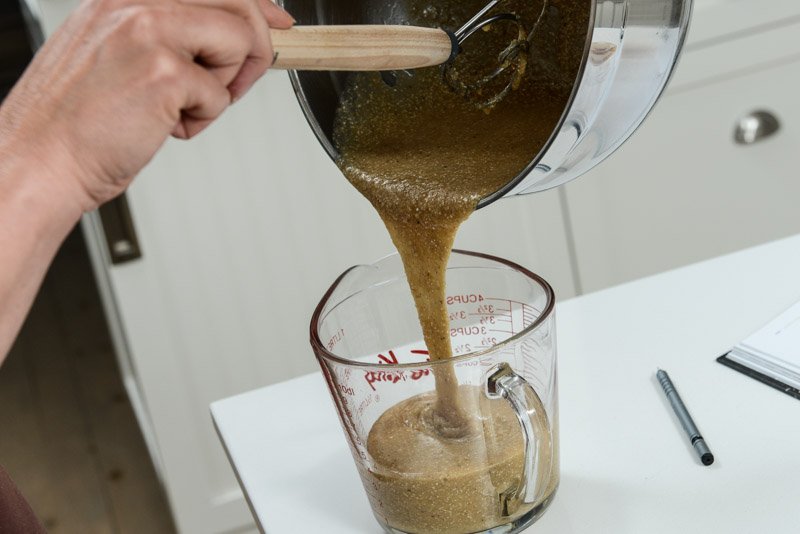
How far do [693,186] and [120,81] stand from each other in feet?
4.56

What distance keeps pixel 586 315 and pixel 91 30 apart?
0.57 metres

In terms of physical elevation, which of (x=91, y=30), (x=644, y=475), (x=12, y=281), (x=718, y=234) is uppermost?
(x=91, y=30)

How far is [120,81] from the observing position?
56cm

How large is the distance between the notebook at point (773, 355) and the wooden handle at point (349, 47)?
14.6 inches

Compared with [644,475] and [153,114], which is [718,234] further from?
[153,114]

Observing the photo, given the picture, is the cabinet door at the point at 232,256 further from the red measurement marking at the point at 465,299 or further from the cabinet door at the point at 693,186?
the red measurement marking at the point at 465,299

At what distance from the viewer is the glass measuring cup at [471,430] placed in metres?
0.68

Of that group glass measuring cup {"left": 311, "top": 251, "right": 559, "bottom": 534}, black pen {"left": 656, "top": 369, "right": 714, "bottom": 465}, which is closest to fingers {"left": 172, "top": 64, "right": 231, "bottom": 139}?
glass measuring cup {"left": 311, "top": 251, "right": 559, "bottom": 534}

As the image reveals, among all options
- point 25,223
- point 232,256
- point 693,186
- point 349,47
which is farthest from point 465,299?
point 693,186

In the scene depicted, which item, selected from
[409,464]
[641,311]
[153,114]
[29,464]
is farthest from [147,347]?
[153,114]

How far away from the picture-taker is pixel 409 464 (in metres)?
0.71

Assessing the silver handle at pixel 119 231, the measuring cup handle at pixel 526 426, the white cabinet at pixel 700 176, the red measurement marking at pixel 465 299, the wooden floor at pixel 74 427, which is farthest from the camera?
the wooden floor at pixel 74 427

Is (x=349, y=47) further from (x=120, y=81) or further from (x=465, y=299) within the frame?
(x=465, y=299)

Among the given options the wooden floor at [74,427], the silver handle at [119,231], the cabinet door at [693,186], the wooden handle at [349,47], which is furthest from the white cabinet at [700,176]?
the wooden handle at [349,47]
